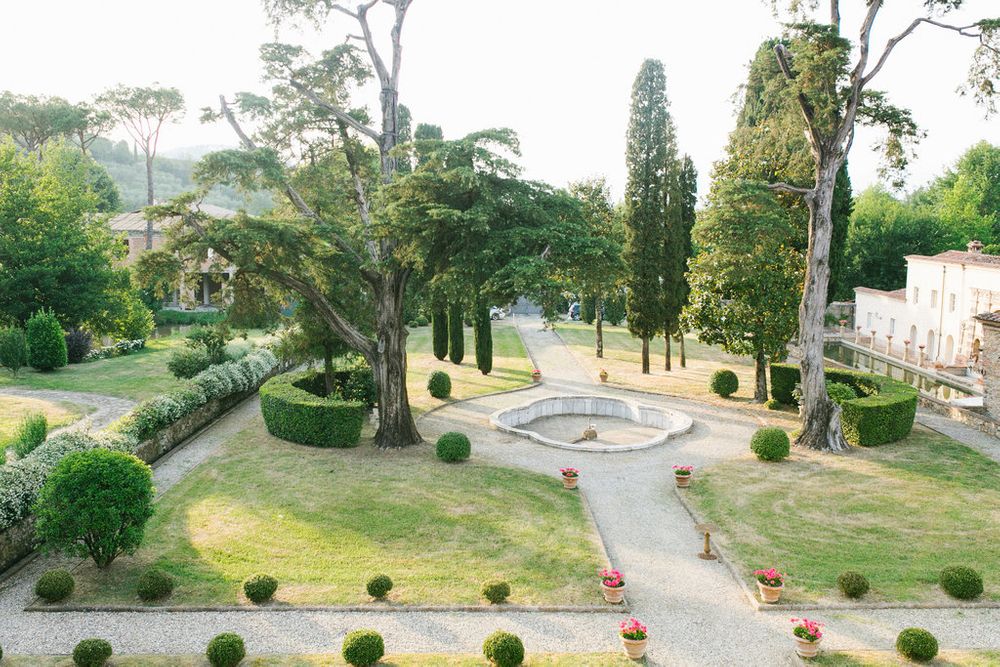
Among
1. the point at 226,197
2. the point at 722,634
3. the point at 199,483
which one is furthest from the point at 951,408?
the point at 226,197

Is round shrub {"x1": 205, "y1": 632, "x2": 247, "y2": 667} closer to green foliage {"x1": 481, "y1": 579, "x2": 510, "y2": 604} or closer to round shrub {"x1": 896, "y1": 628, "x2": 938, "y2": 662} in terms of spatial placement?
green foliage {"x1": 481, "y1": 579, "x2": 510, "y2": 604}

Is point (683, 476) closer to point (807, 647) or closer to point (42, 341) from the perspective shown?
point (807, 647)

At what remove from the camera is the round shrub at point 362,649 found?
10.8m

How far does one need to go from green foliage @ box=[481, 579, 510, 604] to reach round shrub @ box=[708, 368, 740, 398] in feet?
66.7

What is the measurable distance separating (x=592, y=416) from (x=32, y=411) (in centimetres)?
2076

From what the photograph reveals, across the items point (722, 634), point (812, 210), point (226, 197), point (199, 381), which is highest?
point (226, 197)

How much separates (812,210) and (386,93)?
1465 cm

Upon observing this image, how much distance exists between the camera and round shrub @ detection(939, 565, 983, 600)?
13.2 metres

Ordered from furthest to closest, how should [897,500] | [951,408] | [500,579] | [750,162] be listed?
[750,162]
[951,408]
[897,500]
[500,579]

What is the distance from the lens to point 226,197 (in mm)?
131125

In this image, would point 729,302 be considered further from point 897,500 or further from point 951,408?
point 897,500

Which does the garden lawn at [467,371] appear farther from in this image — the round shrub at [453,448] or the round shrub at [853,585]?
the round shrub at [853,585]

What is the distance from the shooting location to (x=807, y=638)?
37.0 ft

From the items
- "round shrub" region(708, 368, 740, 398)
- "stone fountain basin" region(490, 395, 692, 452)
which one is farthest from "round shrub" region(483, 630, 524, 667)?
"round shrub" region(708, 368, 740, 398)
